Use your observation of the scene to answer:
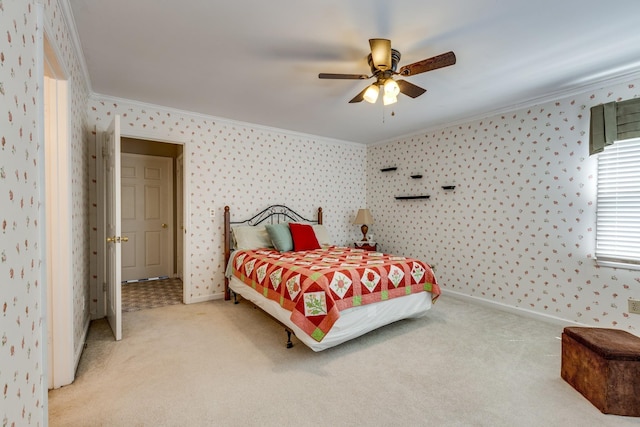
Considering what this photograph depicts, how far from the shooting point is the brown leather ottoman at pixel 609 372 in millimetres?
1811

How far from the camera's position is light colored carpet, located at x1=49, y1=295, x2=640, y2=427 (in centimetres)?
177

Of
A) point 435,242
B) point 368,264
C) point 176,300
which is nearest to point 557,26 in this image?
point 368,264

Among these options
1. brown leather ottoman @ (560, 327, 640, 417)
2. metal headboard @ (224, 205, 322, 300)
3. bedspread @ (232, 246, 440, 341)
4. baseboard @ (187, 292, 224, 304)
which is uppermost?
metal headboard @ (224, 205, 322, 300)

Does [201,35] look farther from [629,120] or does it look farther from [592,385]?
[629,120]

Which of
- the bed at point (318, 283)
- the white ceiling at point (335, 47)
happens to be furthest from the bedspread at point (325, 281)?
the white ceiling at point (335, 47)

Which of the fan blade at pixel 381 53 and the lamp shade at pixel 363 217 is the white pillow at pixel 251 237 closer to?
the lamp shade at pixel 363 217

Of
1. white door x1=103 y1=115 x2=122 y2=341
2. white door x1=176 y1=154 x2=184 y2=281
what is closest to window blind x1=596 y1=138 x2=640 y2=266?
white door x1=103 y1=115 x2=122 y2=341

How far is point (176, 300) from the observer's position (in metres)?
4.00

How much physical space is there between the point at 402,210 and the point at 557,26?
3169 mm

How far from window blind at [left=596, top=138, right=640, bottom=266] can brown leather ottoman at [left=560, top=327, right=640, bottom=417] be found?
1.13 meters

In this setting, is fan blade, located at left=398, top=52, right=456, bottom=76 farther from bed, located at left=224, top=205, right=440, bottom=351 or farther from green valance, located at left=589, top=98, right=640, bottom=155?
green valance, located at left=589, top=98, right=640, bottom=155

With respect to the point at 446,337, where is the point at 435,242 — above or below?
above

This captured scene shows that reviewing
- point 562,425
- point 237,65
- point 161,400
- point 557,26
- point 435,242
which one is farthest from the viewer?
point 435,242

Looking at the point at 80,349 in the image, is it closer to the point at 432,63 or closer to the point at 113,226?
the point at 113,226
